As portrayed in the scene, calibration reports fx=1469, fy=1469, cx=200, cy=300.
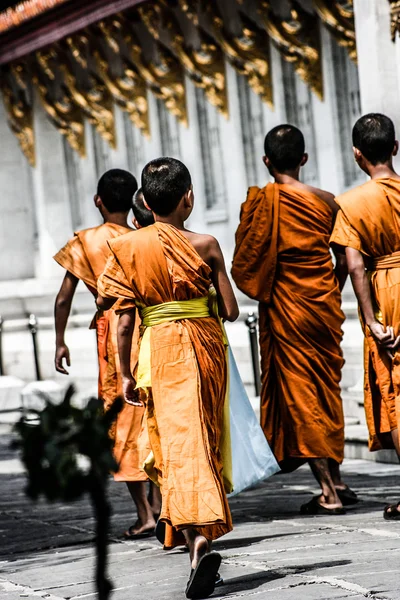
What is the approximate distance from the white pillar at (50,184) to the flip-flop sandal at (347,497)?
9.39 metres

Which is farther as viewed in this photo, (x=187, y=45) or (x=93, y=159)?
(x=93, y=159)

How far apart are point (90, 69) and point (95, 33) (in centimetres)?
59

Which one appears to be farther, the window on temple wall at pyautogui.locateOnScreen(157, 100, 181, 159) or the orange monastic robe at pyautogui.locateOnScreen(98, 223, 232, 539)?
the window on temple wall at pyautogui.locateOnScreen(157, 100, 181, 159)

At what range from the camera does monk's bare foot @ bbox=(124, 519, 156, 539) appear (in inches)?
266

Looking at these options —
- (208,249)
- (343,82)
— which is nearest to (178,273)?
(208,249)

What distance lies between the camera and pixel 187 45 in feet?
43.5

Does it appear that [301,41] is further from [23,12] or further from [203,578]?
[203,578]

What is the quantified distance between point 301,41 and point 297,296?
482cm

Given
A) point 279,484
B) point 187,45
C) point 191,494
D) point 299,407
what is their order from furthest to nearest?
point 187,45, point 279,484, point 299,407, point 191,494

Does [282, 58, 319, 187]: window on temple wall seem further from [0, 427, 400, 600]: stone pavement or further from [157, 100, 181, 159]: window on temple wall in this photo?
[0, 427, 400, 600]: stone pavement

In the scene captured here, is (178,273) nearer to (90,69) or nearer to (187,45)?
(187,45)

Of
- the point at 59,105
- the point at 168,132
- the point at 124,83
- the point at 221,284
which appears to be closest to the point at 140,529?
the point at 221,284

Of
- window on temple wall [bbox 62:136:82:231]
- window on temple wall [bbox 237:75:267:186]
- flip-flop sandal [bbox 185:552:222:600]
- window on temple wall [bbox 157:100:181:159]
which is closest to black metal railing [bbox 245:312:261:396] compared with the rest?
window on temple wall [bbox 237:75:267:186]

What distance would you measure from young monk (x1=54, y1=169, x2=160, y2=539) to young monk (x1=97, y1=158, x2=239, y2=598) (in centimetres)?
111
